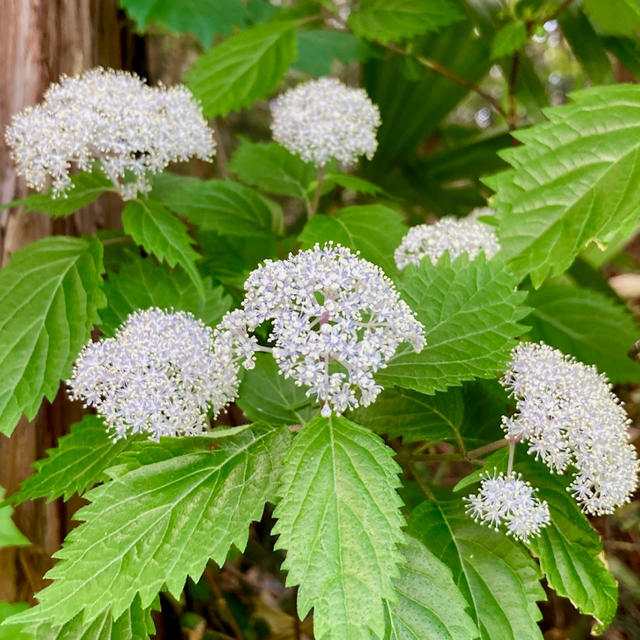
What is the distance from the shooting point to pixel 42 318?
3.66ft

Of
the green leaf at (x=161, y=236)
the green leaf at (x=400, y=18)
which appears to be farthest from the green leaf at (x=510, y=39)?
the green leaf at (x=161, y=236)

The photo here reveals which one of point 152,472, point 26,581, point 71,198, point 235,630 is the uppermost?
point 71,198

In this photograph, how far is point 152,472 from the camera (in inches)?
30.9

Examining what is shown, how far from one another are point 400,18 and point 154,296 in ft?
2.81

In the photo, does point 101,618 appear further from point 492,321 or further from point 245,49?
point 245,49

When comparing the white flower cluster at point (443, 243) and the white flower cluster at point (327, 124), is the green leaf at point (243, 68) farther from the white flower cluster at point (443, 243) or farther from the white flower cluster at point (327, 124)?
the white flower cluster at point (443, 243)

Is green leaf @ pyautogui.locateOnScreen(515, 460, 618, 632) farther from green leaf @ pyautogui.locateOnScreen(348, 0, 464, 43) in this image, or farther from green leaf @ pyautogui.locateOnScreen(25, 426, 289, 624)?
green leaf @ pyautogui.locateOnScreen(348, 0, 464, 43)

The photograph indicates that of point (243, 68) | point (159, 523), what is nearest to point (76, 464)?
point (159, 523)

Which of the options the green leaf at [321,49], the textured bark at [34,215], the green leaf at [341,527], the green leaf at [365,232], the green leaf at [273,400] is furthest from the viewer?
the green leaf at [321,49]

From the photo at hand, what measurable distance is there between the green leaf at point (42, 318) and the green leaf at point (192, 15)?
59cm

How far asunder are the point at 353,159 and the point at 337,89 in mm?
151

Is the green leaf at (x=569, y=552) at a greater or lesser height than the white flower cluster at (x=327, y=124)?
lesser

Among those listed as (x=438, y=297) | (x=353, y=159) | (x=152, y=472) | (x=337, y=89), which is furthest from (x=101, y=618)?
(x=337, y=89)

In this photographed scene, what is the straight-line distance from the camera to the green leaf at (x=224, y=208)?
1350mm
